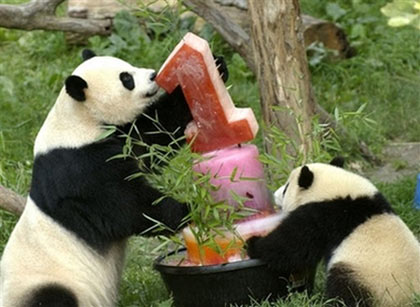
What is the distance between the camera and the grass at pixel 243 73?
26.8 ft

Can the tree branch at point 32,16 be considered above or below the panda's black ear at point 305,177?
below

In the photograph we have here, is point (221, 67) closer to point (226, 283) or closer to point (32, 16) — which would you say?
point (226, 283)

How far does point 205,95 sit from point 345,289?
1124 millimetres

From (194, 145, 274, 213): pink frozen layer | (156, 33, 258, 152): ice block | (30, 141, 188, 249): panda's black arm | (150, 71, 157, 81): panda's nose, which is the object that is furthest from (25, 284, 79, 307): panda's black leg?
(150, 71, 157, 81): panda's nose

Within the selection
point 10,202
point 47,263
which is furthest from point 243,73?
point 47,263

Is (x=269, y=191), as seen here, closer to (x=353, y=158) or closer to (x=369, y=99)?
(x=353, y=158)

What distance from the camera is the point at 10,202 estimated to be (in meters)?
5.91

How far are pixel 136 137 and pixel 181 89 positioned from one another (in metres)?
0.32

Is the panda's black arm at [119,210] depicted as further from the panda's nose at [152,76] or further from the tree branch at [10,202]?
the tree branch at [10,202]

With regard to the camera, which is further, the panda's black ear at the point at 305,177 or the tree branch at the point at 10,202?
the tree branch at the point at 10,202

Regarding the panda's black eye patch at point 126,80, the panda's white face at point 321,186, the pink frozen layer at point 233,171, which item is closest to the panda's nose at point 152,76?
the panda's black eye patch at point 126,80

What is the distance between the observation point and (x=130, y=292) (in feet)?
17.6

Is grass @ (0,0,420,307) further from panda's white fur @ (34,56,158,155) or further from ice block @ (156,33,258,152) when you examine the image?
ice block @ (156,33,258,152)

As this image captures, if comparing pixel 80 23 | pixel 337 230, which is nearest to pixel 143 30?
pixel 80 23
